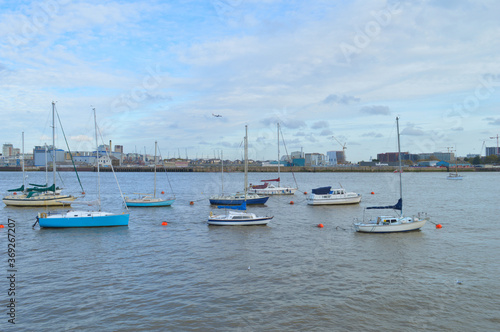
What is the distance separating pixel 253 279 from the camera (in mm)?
20797

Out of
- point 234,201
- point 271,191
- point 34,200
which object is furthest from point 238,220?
point 271,191

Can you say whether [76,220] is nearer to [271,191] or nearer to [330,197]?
[330,197]

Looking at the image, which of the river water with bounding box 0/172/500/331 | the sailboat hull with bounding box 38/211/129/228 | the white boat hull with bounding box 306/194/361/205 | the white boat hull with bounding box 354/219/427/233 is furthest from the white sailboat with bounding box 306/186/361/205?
the sailboat hull with bounding box 38/211/129/228

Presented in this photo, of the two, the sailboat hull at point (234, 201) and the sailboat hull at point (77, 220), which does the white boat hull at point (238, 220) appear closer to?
the sailboat hull at point (77, 220)

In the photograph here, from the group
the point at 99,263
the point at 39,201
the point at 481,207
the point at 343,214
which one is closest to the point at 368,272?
the point at 99,263

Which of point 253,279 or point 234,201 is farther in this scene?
point 234,201

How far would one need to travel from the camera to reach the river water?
621 inches

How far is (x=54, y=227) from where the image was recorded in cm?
3584

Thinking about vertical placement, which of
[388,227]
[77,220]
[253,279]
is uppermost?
[77,220]

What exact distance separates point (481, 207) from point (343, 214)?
2297 centimetres

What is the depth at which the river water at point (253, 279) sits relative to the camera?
51.8 ft

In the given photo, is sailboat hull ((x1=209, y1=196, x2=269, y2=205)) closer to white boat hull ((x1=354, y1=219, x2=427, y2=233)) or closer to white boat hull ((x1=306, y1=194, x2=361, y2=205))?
white boat hull ((x1=306, y1=194, x2=361, y2=205))

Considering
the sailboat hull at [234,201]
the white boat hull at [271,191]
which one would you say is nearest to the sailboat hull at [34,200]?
the sailboat hull at [234,201]

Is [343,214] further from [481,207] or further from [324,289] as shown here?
[324,289]
